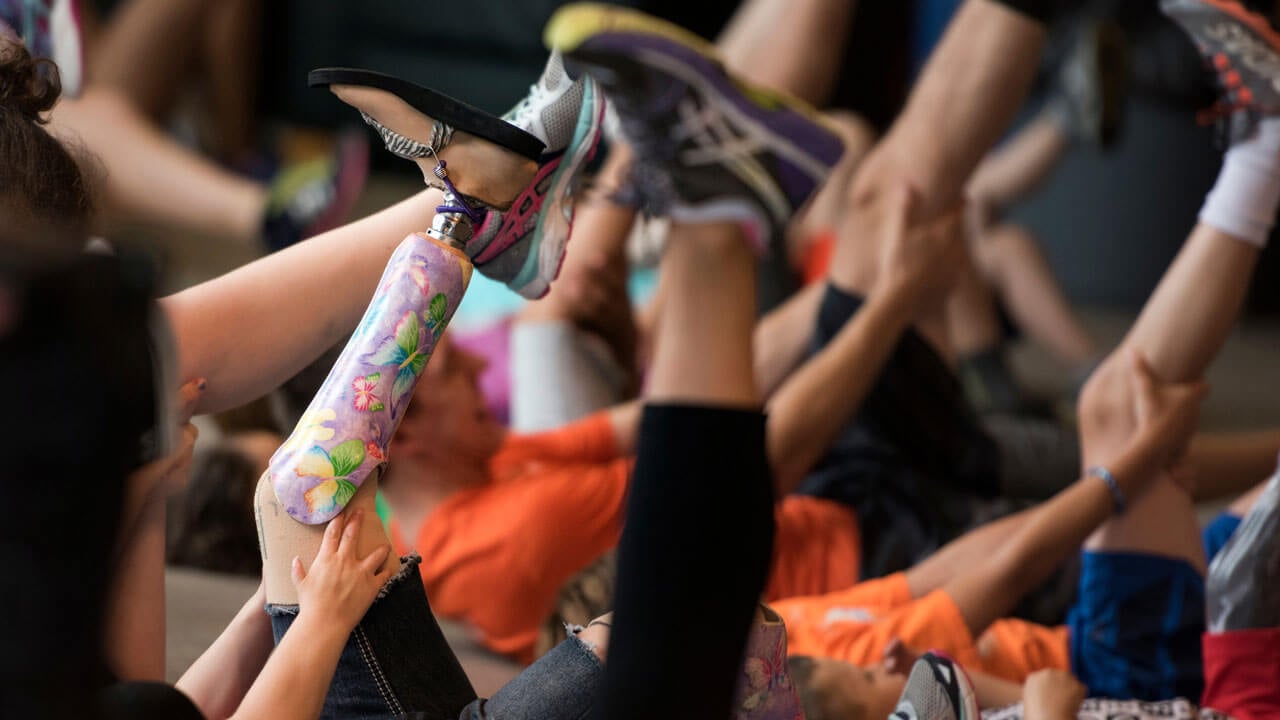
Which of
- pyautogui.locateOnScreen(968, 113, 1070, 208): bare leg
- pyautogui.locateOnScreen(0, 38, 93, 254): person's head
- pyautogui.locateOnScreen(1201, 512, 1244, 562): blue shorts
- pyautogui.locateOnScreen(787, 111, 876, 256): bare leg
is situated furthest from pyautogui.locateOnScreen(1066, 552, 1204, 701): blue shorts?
pyautogui.locateOnScreen(968, 113, 1070, 208): bare leg

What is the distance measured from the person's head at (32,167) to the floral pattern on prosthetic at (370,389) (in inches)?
7.5

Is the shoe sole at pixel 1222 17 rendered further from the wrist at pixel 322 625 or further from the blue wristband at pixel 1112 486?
the wrist at pixel 322 625

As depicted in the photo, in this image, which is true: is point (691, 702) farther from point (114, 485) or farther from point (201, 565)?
point (201, 565)

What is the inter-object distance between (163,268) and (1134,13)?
11.8ft

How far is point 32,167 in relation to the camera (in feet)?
2.93

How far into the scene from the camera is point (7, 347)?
57 centimetres

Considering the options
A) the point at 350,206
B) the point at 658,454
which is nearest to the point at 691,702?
the point at 658,454

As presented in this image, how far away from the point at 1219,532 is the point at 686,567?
2.95ft

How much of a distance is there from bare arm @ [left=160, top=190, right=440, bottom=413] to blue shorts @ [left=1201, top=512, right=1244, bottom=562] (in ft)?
3.07

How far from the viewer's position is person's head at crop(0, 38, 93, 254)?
2.85ft

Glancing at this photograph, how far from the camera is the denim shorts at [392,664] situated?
0.83m

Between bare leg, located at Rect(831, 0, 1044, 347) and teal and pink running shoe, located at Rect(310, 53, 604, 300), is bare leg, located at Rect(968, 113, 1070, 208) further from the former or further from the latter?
teal and pink running shoe, located at Rect(310, 53, 604, 300)

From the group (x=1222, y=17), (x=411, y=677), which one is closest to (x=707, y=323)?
(x=411, y=677)

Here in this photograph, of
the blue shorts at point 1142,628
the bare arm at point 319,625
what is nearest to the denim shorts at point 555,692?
the bare arm at point 319,625
